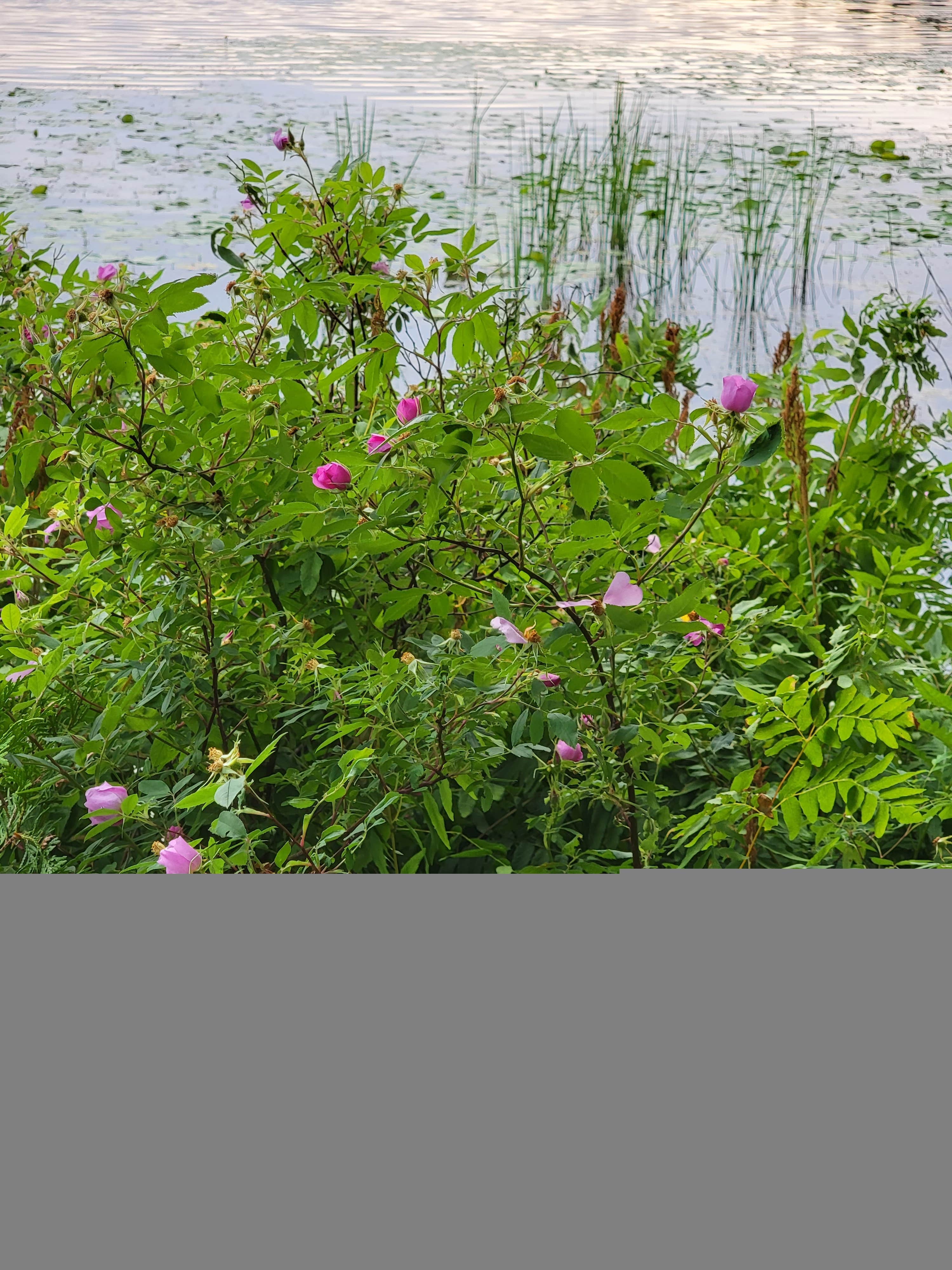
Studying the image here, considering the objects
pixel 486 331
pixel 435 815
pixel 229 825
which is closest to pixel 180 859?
pixel 229 825

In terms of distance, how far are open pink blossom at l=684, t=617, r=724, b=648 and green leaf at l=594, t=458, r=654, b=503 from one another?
0.37 metres

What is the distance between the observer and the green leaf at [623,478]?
3.47ft

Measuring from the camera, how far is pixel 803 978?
777 millimetres

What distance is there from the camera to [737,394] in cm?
106

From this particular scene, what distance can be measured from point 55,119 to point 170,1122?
564cm

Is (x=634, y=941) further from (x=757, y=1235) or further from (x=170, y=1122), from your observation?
(x=170, y=1122)

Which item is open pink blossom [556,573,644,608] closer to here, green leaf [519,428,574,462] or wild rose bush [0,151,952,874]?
wild rose bush [0,151,952,874]

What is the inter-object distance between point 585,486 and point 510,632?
14 cm

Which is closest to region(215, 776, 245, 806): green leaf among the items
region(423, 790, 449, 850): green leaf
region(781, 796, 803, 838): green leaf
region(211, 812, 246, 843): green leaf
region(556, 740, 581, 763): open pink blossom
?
region(211, 812, 246, 843): green leaf

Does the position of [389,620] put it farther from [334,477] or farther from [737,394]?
[737,394]

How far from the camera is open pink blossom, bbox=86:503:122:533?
135cm

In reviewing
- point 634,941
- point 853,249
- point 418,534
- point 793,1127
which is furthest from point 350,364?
point 853,249

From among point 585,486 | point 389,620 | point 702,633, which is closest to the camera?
point 585,486

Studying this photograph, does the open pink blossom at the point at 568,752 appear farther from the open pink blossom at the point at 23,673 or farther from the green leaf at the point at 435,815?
the open pink blossom at the point at 23,673
